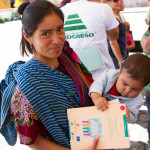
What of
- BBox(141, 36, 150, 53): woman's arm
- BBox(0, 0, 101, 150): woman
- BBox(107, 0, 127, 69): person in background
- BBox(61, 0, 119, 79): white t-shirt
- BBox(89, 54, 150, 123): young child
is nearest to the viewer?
BBox(0, 0, 101, 150): woman

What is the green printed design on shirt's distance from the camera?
1.87 metres

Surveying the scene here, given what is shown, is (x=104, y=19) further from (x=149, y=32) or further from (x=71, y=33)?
(x=149, y=32)

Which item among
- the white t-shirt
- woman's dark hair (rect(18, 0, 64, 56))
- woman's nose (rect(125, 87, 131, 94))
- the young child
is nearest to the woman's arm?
the white t-shirt

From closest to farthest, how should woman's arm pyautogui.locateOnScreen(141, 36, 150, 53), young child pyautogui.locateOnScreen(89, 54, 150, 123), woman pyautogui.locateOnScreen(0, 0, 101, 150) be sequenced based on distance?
woman pyautogui.locateOnScreen(0, 0, 101, 150) → young child pyautogui.locateOnScreen(89, 54, 150, 123) → woman's arm pyautogui.locateOnScreen(141, 36, 150, 53)

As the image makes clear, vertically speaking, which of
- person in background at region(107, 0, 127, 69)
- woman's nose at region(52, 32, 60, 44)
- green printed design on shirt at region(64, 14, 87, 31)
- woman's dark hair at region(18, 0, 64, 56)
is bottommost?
person in background at region(107, 0, 127, 69)

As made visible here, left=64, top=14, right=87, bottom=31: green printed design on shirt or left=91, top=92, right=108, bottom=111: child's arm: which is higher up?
left=64, top=14, right=87, bottom=31: green printed design on shirt

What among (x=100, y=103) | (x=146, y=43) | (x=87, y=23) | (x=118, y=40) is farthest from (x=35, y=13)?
(x=118, y=40)

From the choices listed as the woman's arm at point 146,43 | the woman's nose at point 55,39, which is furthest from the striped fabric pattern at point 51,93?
the woman's arm at point 146,43

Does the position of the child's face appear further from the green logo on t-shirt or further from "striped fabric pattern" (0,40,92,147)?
the green logo on t-shirt

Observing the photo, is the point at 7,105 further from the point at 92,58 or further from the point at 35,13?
the point at 92,58

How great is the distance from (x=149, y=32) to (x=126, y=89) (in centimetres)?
100

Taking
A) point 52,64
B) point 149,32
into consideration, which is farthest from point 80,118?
point 149,32

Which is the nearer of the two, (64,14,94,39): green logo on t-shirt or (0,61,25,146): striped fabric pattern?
(0,61,25,146): striped fabric pattern

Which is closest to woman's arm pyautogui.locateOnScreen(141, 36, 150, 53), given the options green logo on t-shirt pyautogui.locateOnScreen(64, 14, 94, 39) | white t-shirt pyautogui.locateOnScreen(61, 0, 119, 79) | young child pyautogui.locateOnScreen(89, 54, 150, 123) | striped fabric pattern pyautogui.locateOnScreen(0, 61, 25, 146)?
white t-shirt pyautogui.locateOnScreen(61, 0, 119, 79)
